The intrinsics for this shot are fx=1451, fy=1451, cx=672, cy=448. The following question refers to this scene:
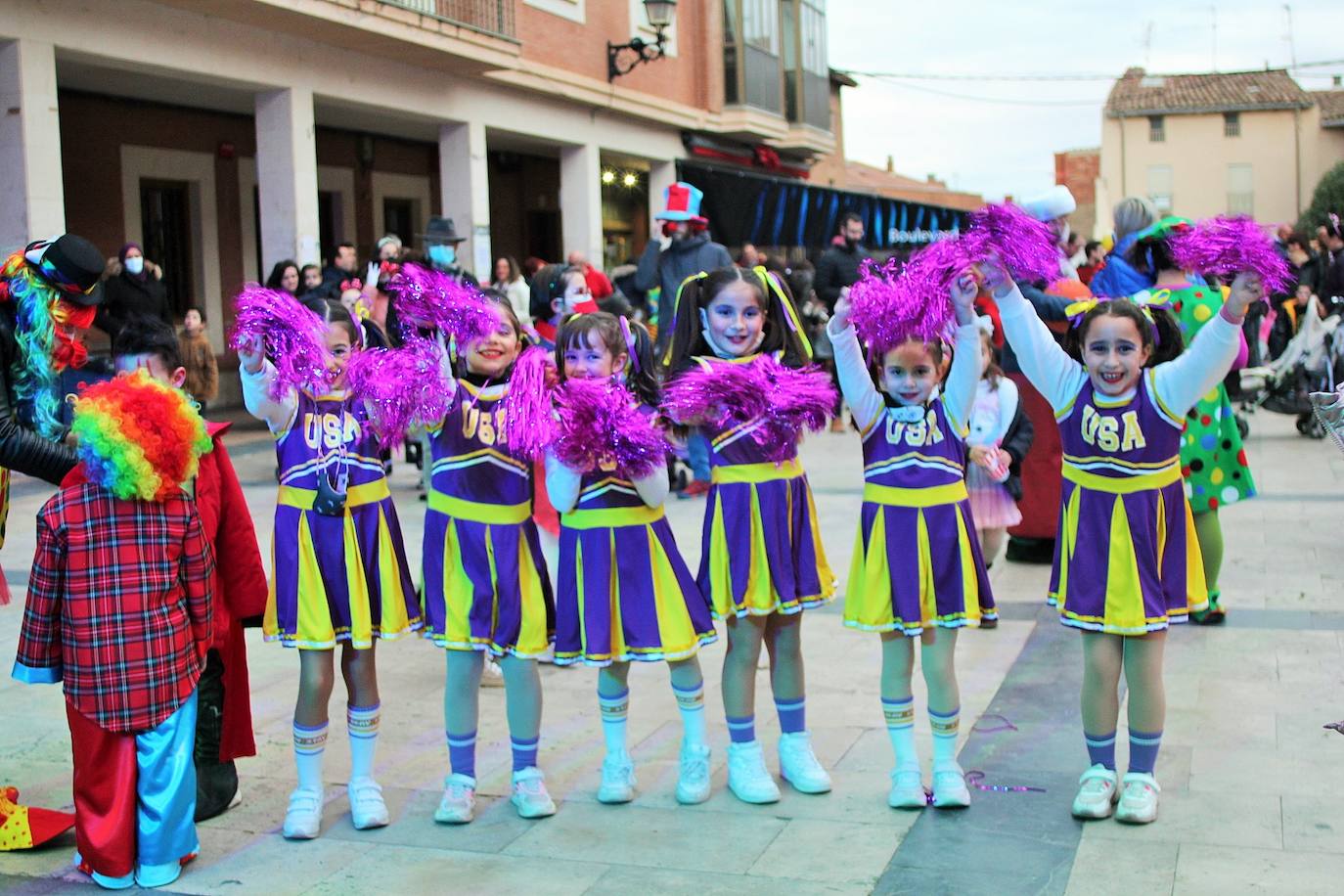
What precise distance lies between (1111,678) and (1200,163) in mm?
57573

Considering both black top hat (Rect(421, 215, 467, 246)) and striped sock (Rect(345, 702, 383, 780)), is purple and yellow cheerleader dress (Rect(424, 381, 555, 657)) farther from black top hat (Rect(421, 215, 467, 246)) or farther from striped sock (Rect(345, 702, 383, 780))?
black top hat (Rect(421, 215, 467, 246))

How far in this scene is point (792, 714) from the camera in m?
4.40

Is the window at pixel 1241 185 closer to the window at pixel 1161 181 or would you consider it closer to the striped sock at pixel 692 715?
the window at pixel 1161 181

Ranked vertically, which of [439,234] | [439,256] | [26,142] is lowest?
[439,256]

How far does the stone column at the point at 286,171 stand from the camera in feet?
46.2

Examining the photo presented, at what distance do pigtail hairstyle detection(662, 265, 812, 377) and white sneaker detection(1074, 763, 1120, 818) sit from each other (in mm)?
1461

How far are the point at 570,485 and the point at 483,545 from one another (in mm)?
304

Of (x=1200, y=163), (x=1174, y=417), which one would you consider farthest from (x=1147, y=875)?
(x=1200, y=163)

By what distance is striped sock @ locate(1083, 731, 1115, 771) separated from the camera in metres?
4.14

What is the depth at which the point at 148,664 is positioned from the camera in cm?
383

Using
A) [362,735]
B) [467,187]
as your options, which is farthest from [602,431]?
[467,187]

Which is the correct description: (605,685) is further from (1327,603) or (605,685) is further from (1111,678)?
(1327,603)

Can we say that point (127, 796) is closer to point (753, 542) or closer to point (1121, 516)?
point (753, 542)

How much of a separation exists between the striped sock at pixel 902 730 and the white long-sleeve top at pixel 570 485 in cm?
90
